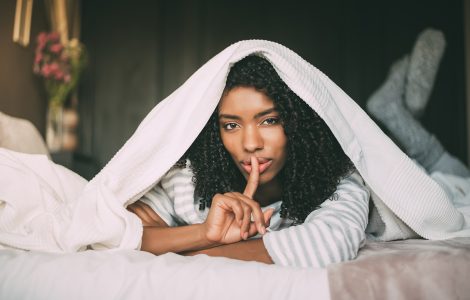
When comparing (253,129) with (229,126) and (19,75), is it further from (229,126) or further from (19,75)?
(19,75)

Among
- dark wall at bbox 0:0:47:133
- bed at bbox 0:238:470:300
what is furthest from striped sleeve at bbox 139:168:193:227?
dark wall at bbox 0:0:47:133

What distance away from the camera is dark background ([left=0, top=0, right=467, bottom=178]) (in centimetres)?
316

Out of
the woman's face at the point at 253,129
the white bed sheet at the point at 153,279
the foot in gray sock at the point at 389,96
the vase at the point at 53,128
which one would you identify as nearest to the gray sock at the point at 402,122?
the foot in gray sock at the point at 389,96

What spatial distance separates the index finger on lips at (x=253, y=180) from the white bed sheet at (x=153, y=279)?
210 mm

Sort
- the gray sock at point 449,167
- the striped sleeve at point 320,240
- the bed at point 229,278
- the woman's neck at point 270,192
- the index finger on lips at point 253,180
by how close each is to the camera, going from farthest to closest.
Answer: the gray sock at point 449,167, the woman's neck at point 270,192, the index finger on lips at point 253,180, the striped sleeve at point 320,240, the bed at point 229,278

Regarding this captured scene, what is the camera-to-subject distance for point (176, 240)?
924 mm

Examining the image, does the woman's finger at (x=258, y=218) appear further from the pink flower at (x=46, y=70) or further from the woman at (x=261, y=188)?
the pink flower at (x=46, y=70)

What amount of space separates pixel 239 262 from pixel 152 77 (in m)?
2.63

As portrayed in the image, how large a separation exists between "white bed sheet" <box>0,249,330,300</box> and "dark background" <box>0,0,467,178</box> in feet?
8.01

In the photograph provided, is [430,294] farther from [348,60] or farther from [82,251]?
[348,60]

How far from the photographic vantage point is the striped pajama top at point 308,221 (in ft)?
2.67

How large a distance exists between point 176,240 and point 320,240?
298mm

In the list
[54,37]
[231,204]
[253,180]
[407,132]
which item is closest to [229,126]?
[253,180]

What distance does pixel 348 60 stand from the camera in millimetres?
3170
